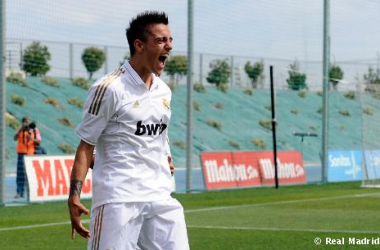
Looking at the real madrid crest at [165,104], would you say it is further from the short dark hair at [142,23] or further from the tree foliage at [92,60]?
the tree foliage at [92,60]

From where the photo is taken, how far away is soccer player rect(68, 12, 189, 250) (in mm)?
5930

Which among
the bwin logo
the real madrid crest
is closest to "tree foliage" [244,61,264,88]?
the real madrid crest

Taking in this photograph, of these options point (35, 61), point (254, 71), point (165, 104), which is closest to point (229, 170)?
point (165, 104)

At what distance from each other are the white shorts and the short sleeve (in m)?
Answer: 0.45

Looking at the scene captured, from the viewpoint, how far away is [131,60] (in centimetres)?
615

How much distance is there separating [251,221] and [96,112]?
9.71 m

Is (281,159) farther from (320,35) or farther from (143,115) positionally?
(143,115)

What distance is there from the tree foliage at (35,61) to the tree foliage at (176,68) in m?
4.43

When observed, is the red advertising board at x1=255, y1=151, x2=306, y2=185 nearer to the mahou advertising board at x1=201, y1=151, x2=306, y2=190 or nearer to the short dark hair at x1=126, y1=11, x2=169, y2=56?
the mahou advertising board at x1=201, y1=151, x2=306, y2=190

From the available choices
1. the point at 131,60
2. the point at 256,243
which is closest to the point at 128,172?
the point at 131,60

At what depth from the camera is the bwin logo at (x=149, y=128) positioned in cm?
603

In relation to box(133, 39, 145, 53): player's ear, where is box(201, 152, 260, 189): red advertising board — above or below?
below

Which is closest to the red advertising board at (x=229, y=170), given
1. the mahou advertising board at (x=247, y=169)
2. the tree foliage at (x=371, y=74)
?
the mahou advertising board at (x=247, y=169)

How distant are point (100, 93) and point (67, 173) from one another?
1378 centimetres
